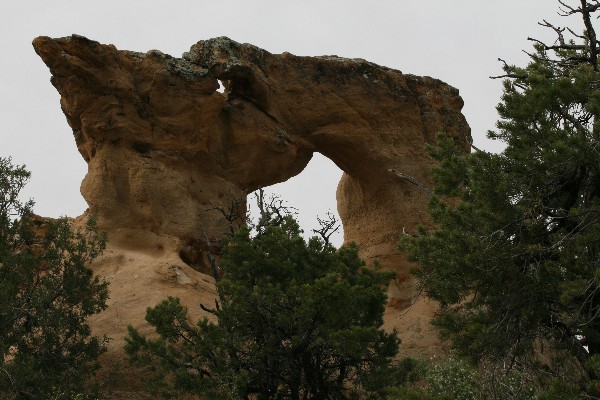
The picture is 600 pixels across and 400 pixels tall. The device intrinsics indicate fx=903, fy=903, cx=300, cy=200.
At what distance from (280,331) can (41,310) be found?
390 centimetres

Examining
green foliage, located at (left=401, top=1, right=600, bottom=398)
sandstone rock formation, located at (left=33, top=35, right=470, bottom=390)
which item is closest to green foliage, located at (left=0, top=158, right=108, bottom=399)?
sandstone rock formation, located at (left=33, top=35, right=470, bottom=390)

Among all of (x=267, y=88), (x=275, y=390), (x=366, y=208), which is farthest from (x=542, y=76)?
(x=366, y=208)

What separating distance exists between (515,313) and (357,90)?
12119 mm

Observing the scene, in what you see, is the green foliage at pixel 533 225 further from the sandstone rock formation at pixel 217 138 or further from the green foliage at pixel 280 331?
the sandstone rock formation at pixel 217 138

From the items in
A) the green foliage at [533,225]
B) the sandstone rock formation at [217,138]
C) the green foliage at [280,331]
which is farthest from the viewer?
the sandstone rock formation at [217,138]

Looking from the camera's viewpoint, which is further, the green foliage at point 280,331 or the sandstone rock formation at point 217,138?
the sandstone rock formation at point 217,138

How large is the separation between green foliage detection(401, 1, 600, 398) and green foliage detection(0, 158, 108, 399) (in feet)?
20.1

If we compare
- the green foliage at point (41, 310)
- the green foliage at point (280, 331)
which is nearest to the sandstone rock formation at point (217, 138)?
the green foliage at point (41, 310)

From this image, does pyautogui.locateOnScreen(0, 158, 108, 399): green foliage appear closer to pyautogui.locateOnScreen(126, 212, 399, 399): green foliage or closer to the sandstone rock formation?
pyautogui.locateOnScreen(126, 212, 399, 399): green foliage

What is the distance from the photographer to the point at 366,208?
2320 centimetres

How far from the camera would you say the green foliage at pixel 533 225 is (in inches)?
412

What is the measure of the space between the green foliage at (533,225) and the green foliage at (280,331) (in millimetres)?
2101

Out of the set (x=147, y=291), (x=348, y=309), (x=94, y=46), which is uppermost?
(x=94, y=46)

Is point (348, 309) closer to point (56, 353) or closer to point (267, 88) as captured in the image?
point (56, 353)
